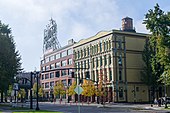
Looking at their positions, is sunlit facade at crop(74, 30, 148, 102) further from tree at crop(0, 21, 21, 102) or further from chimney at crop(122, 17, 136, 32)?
tree at crop(0, 21, 21, 102)

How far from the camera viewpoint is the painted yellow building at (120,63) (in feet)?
266

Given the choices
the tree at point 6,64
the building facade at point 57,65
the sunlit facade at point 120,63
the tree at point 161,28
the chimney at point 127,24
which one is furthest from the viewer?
the building facade at point 57,65

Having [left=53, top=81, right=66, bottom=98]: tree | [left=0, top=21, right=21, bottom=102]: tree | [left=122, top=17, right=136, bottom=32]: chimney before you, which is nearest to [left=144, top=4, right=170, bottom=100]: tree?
[left=0, top=21, right=21, bottom=102]: tree

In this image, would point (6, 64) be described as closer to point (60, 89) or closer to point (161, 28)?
point (161, 28)

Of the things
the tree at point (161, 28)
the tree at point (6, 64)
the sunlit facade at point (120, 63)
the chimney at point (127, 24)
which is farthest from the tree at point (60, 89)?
the tree at point (161, 28)

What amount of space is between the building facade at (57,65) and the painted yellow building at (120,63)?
1771 cm

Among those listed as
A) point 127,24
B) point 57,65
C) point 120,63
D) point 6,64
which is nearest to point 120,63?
point 120,63

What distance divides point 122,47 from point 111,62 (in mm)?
5012

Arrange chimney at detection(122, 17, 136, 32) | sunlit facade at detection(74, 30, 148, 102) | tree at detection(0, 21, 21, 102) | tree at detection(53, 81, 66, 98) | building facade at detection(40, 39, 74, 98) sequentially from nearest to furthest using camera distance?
1. tree at detection(0, 21, 21, 102)
2. sunlit facade at detection(74, 30, 148, 102)
3. chimney at detection(122, 17, 136, 32)
4. tree at detection(53, 81, 66, 98)
5. building facade at detection(40, 39, 74, 98)

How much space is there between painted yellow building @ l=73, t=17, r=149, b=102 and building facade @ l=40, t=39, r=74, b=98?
1771 cm

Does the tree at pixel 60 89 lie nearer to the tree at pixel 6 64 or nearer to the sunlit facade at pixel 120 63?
the sunlit facade at pixel 120 63

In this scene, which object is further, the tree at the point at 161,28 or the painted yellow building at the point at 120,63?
the painted yellow building at the point at 120,63

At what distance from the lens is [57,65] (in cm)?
11688

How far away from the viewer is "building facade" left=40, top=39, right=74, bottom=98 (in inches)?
4205
